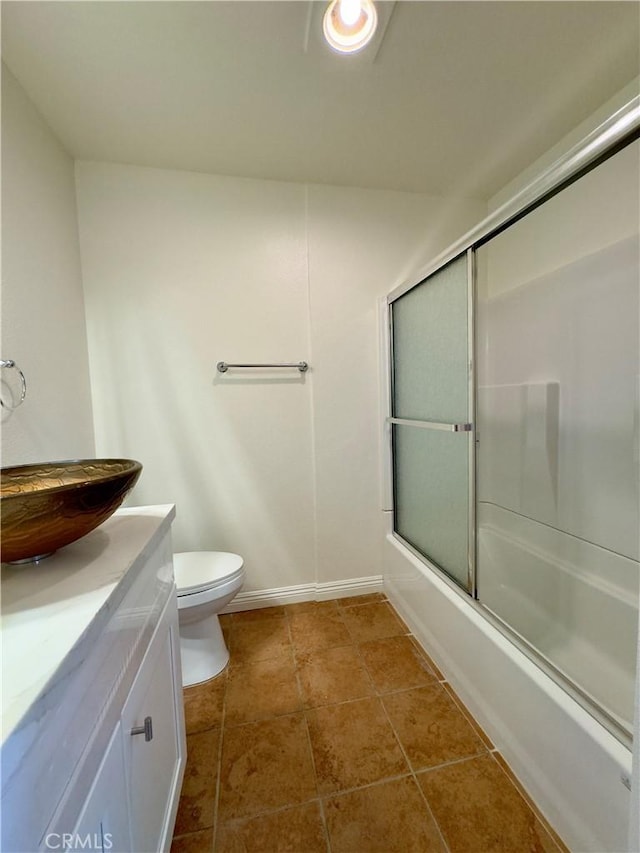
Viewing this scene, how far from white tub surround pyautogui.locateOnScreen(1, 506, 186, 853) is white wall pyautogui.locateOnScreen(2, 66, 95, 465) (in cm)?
64

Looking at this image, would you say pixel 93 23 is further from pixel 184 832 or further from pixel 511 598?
pixel 511 598

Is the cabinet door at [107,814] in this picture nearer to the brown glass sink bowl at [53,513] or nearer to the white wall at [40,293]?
the brown glass sink bowl at [53,513]

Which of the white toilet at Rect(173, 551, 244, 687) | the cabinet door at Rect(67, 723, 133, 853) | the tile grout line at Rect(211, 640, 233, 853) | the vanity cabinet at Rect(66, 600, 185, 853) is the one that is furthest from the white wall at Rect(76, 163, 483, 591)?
the cabinet door at Rect(67, 723, 133, 853)

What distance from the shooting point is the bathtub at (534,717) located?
0.78 metres

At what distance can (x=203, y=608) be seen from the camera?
4.33ft

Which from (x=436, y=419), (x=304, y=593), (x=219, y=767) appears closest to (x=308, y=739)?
(x=219, y=767)

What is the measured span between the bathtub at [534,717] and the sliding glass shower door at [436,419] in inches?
6.8

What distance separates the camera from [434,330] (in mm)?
1590

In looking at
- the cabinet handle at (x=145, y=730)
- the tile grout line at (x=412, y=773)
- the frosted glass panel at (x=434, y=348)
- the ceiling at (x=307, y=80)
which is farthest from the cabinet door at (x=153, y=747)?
the ceiling at (x=307, y=80)

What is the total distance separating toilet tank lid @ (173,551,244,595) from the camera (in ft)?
4.35

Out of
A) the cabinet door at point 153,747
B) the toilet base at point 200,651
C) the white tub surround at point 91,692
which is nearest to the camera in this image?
the white tub surround at point 91,692

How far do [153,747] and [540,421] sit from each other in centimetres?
183

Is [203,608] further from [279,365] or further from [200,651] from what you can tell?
[279,365]

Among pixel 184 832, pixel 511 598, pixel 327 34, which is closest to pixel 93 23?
pixel 327 34
